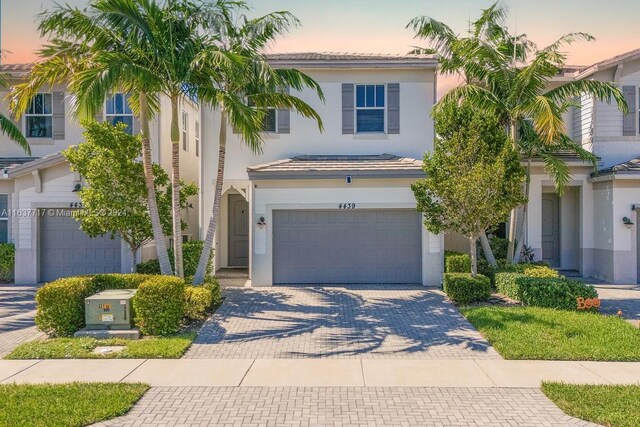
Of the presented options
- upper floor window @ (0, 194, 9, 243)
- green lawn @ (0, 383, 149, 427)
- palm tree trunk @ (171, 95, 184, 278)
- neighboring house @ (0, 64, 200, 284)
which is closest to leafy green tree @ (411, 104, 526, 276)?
palm tree trunk @ (171, 95, 184, 278)

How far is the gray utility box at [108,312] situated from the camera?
29.2 feet

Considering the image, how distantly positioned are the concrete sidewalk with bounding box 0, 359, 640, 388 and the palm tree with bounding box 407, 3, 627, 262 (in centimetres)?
682

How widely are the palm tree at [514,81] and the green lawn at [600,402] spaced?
735 centimetres

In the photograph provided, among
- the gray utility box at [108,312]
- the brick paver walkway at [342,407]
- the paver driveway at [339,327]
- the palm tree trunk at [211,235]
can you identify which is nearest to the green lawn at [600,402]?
the brick paver walkway at [342,407]

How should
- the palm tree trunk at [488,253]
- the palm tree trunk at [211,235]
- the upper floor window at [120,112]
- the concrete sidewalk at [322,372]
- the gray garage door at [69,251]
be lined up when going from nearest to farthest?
1. the concrete sidewalk at [322,372]
2. the palm tree trunk at [211,235]
3. the palm tree trunk at [488,253]
4. the gray garage door at [69,251]
5. the upper floor window at [120,112]

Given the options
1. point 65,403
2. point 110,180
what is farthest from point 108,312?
point 110,180

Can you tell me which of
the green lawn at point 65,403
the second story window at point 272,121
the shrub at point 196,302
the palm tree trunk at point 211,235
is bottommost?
the green lawn at point 65,403

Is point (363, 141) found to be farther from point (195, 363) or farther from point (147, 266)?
point (195, 363)

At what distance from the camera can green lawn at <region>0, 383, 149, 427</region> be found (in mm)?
5383

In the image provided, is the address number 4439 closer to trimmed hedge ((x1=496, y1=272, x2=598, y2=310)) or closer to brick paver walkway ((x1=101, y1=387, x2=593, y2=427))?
trimmed hedge ((x1=496, y1=272, x2=598, y2=310))

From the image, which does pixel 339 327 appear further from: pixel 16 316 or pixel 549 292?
pixel 16 316

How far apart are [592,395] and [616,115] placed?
41.8 feet

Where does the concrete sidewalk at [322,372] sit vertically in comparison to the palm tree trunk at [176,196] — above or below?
below

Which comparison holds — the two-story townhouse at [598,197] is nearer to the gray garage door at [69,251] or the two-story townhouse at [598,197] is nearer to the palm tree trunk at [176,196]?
the palm tree trunk at [176,196]
